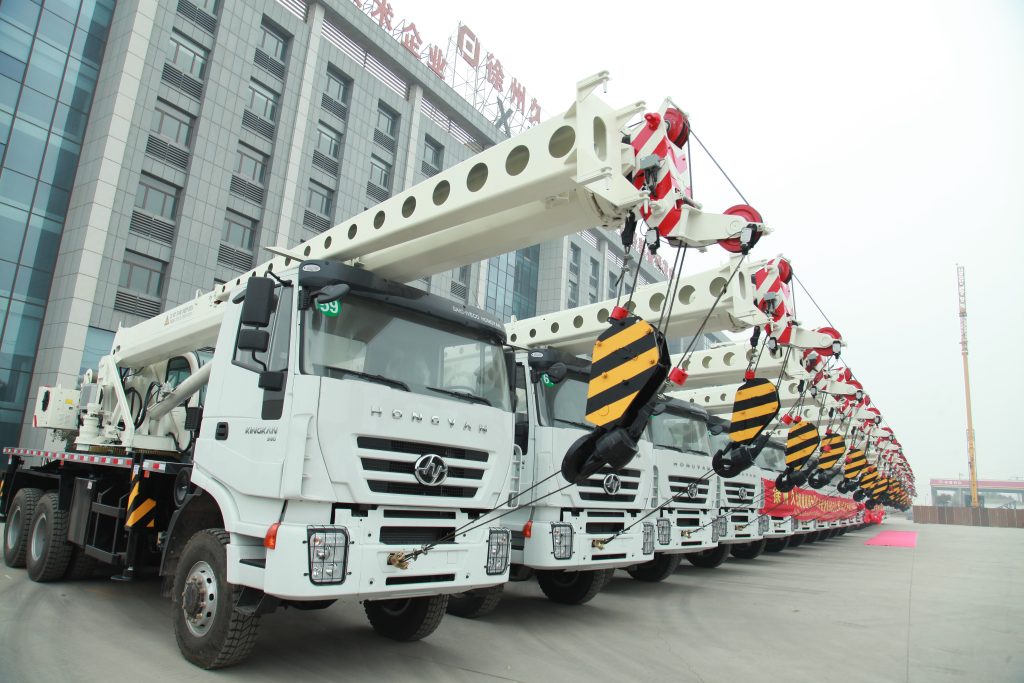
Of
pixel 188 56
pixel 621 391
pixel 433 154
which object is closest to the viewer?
pixel 621 391

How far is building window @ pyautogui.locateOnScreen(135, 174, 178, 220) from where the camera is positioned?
21.9m

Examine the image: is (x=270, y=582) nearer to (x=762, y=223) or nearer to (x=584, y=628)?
(x=584, y=628)

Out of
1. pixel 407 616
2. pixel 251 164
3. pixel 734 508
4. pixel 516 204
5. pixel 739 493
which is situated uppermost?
pixel 251 164

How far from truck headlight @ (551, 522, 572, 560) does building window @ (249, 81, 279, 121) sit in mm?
24229

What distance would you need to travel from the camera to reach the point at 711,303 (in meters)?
7.41

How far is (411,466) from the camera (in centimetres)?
446

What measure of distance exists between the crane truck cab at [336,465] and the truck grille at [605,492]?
5.68 ft

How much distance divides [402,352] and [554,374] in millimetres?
2551

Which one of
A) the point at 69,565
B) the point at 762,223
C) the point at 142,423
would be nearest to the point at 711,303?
the point at 762,223

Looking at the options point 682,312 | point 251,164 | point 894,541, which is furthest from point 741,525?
point 251,164

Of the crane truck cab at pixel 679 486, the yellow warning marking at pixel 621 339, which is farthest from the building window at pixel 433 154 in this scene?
the yellow warning marking at pixel 621 339

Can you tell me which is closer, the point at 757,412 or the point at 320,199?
the point at 757,412

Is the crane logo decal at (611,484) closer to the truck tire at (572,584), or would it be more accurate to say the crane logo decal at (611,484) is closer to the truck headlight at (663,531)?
the truck tire at (572,584)

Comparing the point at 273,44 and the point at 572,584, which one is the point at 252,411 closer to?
the point at 572,584
